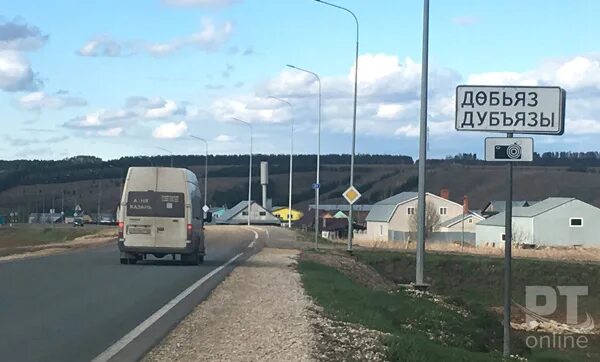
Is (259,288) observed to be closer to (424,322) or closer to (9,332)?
(424,322)

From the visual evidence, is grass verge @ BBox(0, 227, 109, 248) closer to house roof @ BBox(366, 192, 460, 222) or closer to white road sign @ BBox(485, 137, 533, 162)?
house roof @ BBox(366, 192, 460, 222)

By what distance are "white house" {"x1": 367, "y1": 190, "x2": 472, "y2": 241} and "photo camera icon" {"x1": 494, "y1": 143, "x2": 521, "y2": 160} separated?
88.5 meters

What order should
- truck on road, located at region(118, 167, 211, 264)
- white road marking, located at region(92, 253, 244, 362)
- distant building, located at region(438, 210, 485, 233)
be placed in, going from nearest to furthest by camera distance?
white road marking, located at region(92, 253, 244, 362)
truck on road, located at region(118, 167, 211, 264)
distant building, located at region(438, 210, 485, 233)

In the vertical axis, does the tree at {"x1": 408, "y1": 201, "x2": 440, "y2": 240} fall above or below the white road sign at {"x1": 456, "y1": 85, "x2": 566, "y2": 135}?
below

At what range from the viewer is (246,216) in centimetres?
13550

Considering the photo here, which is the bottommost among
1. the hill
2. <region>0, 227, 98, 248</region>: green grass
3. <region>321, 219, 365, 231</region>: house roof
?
<region>0, 227, 98, 248</region>: green grass

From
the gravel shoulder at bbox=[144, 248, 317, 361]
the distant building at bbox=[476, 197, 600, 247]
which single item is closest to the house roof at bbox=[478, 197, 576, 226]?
the distant building at bbox=[476, 197, 600, 247]

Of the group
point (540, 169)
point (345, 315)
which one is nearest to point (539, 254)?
point (345, 315)

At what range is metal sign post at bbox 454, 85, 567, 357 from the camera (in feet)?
37.6

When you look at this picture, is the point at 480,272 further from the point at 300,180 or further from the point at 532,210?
the point at 300,180

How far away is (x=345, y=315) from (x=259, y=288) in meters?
5.34

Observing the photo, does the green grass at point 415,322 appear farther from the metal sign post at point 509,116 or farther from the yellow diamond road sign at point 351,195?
the yellow diamond road sign at point 351,195

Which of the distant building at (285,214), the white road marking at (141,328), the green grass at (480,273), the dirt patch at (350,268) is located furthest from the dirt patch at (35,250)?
the distant building at (285,214)

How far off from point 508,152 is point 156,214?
18003 millimetres
